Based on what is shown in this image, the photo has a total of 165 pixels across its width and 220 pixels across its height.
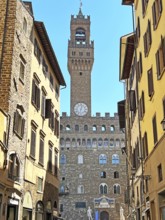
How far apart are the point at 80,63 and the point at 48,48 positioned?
44.3 metres

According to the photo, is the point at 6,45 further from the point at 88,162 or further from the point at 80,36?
the point at 80,36

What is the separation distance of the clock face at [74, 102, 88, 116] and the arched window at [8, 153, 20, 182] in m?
45.3

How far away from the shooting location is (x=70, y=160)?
184 feet

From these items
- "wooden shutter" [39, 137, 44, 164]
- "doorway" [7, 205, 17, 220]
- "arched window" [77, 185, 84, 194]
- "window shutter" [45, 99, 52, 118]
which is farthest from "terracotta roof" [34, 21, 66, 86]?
"arched window" [77, 185, 84, 194]

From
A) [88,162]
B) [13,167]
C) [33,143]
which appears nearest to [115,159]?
[88,162]

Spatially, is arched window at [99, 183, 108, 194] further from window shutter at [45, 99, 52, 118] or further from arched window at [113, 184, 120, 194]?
window shutter at [45, 99, 52, 118]

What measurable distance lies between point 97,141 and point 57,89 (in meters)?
33.5

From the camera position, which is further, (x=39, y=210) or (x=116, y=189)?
(x=116, y=189)

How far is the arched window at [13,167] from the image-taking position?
13.2 metres

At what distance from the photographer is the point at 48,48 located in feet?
66.4

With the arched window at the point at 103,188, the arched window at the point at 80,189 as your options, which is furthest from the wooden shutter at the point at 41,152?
the arched window at the point at 103,188

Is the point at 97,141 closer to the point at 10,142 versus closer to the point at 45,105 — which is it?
the point at 45,105

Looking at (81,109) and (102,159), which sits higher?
(81,109)

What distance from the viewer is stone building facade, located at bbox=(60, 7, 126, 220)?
53.2m
